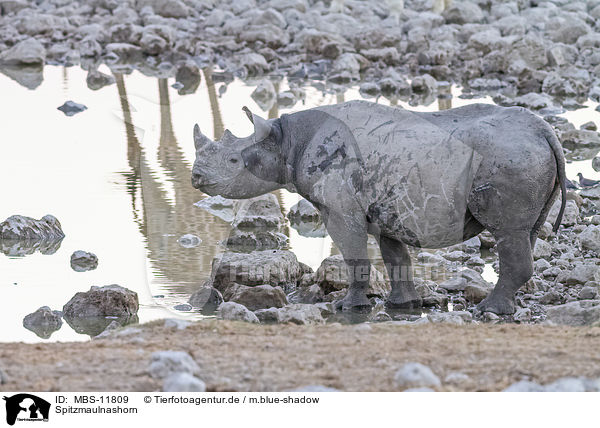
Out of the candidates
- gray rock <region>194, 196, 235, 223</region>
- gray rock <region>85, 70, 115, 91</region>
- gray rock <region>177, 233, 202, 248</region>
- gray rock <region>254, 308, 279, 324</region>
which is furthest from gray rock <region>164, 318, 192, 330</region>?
gray rock <region>85, 70, 115, 91</region>

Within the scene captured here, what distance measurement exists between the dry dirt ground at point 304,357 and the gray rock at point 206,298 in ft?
6.06

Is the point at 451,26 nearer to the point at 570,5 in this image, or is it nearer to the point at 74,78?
the point at 570,5

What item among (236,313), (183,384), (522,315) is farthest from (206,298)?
(183,384)

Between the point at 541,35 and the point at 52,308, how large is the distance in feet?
56.6

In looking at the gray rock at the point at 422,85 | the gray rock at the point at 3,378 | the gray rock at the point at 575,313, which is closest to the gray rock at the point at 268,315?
the gray rock at the point at 575,313

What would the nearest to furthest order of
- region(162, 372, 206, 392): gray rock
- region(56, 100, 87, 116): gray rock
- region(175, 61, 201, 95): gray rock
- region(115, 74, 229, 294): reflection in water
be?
region(162, 372, 206, 392): gray rock, region(115, 74, 229, 294): reflection in water, region(56, 100, 87, 116): gray rock, region(175, 61, 201, 95): gray rock

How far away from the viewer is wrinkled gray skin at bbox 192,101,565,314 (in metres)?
7.84

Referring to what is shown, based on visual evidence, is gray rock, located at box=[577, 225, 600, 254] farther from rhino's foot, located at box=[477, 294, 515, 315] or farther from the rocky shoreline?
the rocky shoreline

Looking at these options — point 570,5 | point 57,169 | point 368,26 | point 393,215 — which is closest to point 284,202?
point 57,169

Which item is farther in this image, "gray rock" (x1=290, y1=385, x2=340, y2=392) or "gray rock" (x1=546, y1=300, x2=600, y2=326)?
"gray rock" (x1=546, y1=300, x2=600, y2=326)

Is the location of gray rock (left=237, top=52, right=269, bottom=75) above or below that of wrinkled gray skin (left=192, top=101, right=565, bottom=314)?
below

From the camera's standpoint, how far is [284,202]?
12.0 m

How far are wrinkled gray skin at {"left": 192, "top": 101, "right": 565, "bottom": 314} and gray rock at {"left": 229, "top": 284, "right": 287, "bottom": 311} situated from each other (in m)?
0.49
